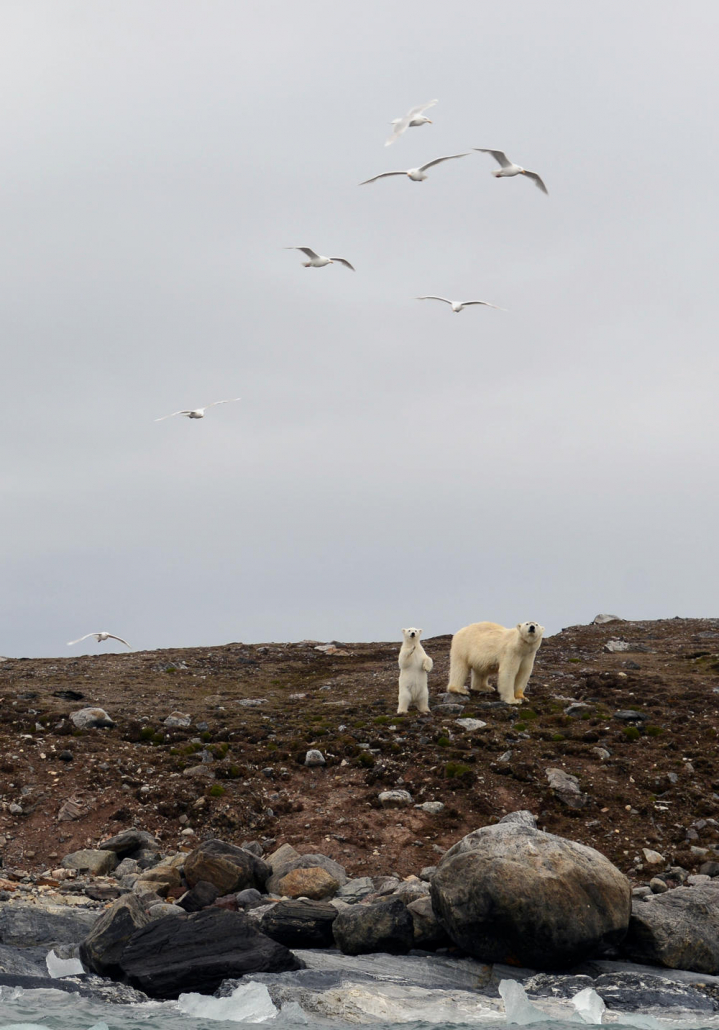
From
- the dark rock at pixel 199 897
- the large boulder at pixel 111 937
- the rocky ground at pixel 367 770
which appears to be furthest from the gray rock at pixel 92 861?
the large boulder at pixel 111 937

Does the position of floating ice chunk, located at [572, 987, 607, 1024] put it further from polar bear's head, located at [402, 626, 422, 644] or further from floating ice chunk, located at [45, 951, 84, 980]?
polar bear's head, located at [402, 626, 422, 644]

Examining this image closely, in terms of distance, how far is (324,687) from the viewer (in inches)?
1313

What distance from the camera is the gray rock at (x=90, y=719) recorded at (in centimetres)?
2511

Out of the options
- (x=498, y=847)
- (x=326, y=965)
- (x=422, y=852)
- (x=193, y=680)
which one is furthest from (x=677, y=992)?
(x=193, y=680)

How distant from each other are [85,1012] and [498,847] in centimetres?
574

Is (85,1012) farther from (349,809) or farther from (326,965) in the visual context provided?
(349,809)

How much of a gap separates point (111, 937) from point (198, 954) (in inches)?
49.5

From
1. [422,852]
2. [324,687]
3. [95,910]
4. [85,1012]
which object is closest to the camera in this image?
[85,1012]

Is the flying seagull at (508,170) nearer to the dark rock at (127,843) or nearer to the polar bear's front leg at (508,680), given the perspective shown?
the polar bear's front leg at (508,680)

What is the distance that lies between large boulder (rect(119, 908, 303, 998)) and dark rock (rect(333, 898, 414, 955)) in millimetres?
923

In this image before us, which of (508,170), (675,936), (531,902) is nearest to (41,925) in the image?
(531,902)

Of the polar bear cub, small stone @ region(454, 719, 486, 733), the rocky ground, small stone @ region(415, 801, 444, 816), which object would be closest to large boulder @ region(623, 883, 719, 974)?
the rocky ground

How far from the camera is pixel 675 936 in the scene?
1397cm

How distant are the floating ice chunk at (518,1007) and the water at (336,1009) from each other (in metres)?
0.01
